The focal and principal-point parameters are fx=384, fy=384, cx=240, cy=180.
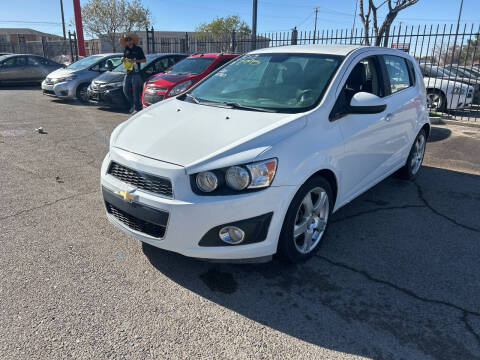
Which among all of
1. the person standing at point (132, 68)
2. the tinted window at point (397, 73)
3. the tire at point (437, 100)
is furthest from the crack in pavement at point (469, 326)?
the tire at point (437, 100)

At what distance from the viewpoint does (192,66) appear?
957 centimetres

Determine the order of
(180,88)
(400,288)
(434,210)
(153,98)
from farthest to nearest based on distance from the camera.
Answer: (180,88), (153,98), (434,210), (400,288)

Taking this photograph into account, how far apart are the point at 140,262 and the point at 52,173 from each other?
2.92 m

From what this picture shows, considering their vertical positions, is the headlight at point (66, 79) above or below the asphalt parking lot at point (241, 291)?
above

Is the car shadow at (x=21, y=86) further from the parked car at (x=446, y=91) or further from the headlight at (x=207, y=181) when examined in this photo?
the headlight at (x=207, y=181)

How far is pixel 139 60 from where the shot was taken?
9859 millimetres

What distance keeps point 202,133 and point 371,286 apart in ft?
5.73

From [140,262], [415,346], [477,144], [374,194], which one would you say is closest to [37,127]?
[140,262]

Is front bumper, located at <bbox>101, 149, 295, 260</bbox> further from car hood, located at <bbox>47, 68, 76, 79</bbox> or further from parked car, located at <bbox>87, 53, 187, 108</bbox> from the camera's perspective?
car hood, located at <bbox>47, 68, 76, 79</bbox>

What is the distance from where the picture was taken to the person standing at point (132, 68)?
9787 mm

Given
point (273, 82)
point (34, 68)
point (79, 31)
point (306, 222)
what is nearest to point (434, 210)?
point (306, 222)

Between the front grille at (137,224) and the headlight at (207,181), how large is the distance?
41 cm

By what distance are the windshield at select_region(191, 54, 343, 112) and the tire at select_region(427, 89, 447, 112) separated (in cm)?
874

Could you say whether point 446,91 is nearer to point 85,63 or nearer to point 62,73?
point 85,63
